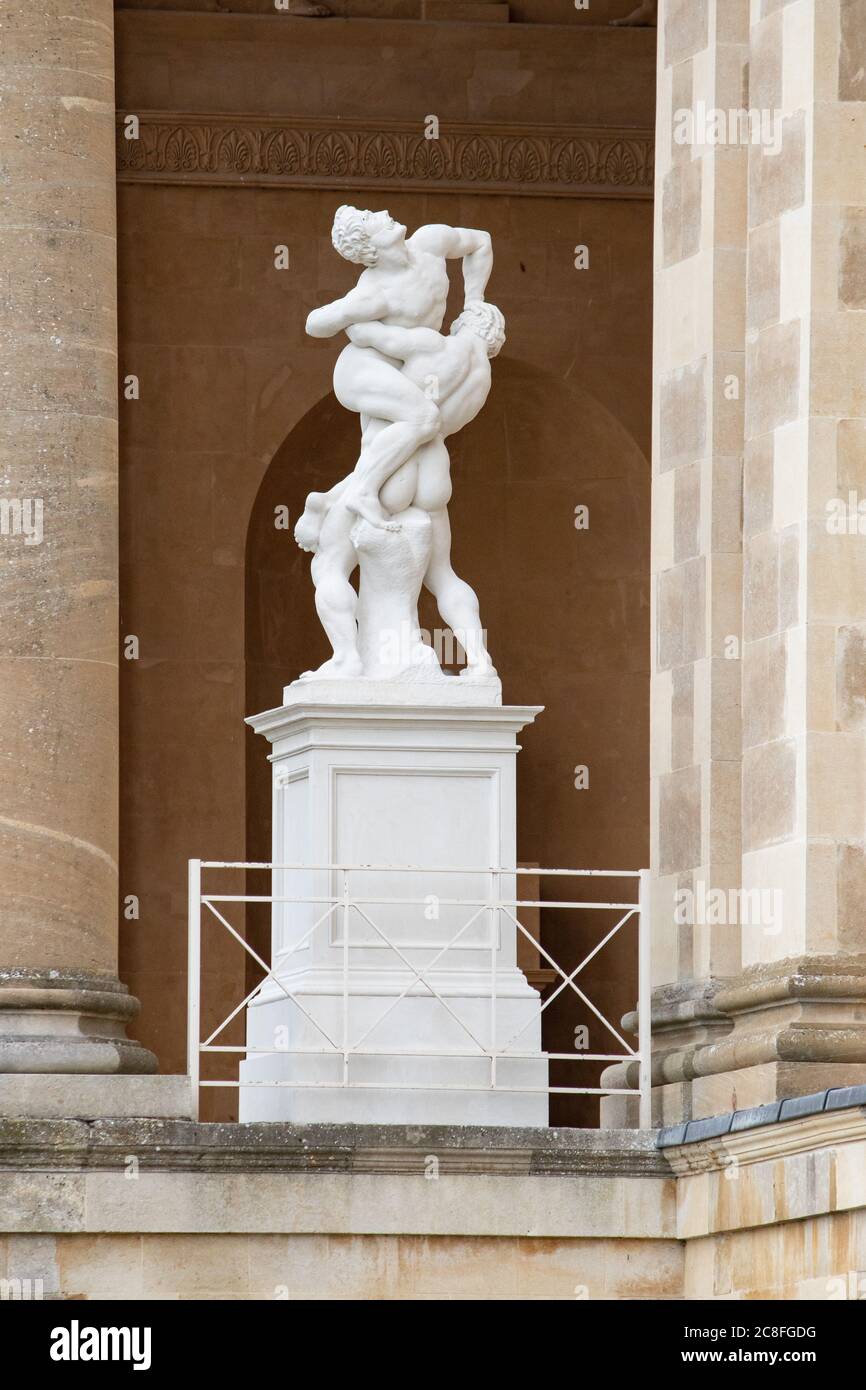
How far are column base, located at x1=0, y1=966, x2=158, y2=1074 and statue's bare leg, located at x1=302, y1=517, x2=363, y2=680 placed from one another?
6.10 feet

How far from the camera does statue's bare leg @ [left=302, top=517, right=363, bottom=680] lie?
15477mm

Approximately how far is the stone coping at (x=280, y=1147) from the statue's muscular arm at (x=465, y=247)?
4.35m

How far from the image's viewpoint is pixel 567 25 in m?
23.7

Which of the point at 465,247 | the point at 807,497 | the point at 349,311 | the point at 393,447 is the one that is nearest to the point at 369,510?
the point at 393,447

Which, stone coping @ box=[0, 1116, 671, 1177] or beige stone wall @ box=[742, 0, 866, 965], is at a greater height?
beige stone wall @ box=[742, 0, 866, 965]

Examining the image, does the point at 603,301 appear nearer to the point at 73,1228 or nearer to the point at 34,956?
the point at 34,956

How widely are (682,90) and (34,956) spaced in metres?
5.37

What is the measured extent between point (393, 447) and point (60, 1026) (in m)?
3.25

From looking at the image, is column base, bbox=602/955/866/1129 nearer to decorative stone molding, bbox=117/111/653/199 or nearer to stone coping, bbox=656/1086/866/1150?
stone coping, bbox=656/1086/866/1150

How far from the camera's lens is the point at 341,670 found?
15.4m

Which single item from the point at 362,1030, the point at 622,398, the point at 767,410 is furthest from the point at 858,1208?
the point at 622,398

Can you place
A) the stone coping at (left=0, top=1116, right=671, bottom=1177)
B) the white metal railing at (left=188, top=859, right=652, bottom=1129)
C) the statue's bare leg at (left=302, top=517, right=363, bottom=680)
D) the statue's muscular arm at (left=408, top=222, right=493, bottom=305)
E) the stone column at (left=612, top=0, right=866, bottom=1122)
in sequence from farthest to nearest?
the statue's muscular arm at (left=408, top=222, right=493, bottom=305) < the statue's bare leg at (left=302, top=517, right=363, bottom=680) < the white metal railing at (left=188, top=859, right=652, bottom=1129) < the stone column at (left=612, top=0, right=866, bottom=1122) < the stone coping at (left=0, top=1116, right=671, bottom=1177)

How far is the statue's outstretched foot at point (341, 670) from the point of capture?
606 inches

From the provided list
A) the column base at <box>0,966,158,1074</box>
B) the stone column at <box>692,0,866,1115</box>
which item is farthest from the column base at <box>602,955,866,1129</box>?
the column base at <box>0,966,158,1074</box>
